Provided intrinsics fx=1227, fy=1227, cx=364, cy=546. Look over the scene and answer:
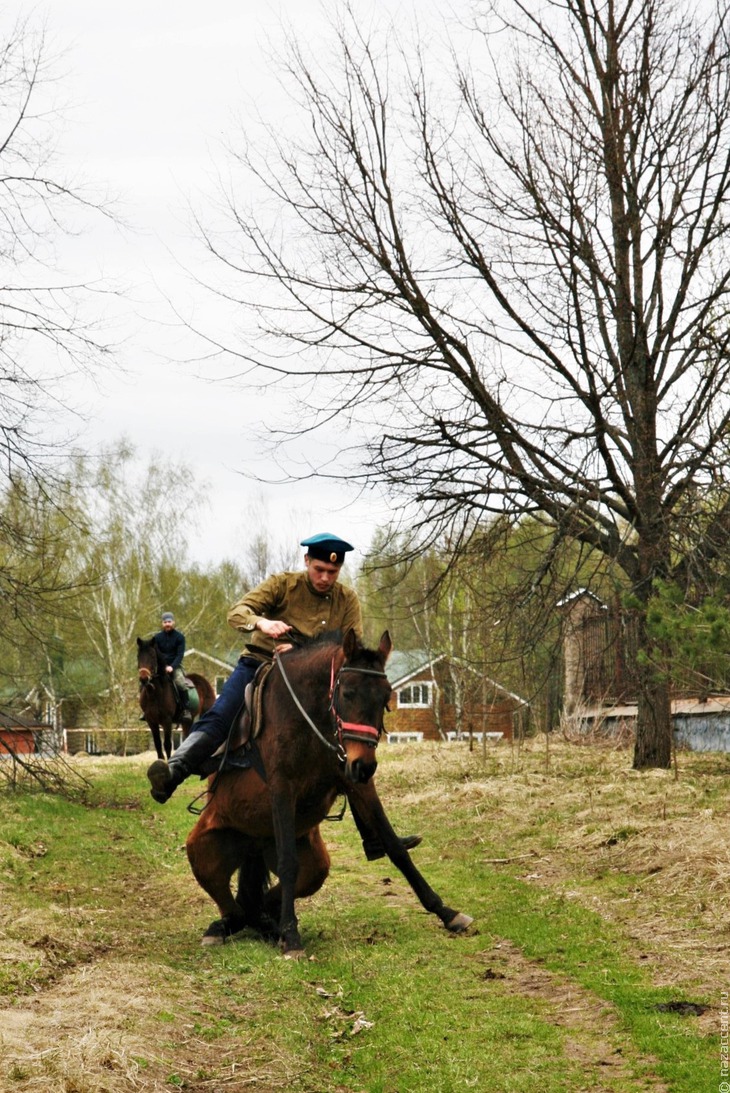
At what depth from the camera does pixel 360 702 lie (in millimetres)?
7379

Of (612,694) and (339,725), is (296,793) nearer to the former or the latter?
(339,725)

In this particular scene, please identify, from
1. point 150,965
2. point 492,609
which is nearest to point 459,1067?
point 150,965

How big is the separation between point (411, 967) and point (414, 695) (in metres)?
55.8

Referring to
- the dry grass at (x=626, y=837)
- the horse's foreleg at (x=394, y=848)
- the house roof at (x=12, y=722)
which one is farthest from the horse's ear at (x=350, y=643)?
the house roof at (x=12, y=722)

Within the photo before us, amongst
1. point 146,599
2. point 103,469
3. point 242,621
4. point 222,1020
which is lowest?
point 222,1020

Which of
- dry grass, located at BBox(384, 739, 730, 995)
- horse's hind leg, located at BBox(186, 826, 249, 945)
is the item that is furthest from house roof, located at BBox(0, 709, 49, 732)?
horse's hind leg, located at BBox(186, 826, 249, 945)

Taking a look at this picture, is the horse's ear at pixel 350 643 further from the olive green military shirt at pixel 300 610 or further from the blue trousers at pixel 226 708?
the blue trousers at pixel 226 708

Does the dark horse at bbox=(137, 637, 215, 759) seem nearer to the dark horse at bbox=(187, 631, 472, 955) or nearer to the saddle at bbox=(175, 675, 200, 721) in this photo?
the saddle at bbox=(175, 675, 200, 721)

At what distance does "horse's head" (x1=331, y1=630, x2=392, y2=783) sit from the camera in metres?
7.22

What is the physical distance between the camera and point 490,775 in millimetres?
17891

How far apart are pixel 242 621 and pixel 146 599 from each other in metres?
49.0

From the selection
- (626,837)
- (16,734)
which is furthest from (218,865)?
(16,734)

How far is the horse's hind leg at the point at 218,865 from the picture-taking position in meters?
8.51

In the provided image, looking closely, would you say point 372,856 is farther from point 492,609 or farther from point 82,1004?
point 492,609
